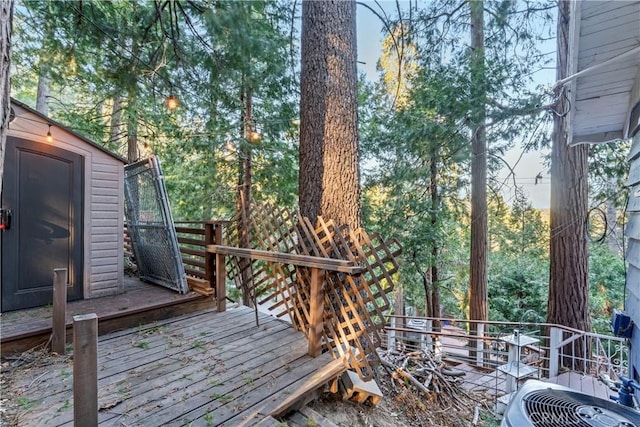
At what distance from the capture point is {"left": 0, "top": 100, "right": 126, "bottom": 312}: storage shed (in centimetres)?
331

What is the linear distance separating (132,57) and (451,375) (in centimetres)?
676

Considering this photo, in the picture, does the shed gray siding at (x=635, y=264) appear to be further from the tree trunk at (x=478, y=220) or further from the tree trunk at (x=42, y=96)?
the tree trunk at (x=42, y=96)

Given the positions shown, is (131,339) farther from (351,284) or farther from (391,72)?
(391,72)

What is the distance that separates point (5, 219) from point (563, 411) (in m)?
4.91

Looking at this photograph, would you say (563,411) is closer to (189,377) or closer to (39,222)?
(189,377)

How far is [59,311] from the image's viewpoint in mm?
2623

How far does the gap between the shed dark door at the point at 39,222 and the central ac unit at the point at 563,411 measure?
15.3ft

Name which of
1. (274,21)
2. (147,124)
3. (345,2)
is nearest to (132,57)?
(147,124)

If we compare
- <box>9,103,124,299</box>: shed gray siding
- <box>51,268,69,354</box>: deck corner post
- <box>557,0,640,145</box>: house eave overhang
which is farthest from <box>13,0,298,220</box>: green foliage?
<box>557,0,640,145</box>: house eave overhang

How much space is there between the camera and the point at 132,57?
4.71m

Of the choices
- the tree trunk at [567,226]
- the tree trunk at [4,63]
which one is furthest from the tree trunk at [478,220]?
the tree trunk at [4,63]

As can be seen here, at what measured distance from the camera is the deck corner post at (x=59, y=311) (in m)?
2.53

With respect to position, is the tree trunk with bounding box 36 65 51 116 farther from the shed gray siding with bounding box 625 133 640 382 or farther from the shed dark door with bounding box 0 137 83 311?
the shed gray siding with bounding box 625 133 640 382

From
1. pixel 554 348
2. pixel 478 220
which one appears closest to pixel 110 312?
pixel 554 348
